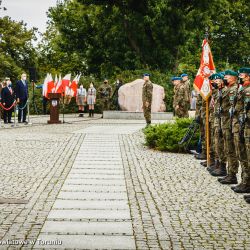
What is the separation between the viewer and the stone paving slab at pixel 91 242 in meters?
5.82

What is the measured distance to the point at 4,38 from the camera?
6056 cm

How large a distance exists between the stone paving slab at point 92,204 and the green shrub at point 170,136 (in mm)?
6714

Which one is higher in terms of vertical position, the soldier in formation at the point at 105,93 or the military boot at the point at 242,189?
the soldier in formation at the point at 105,93

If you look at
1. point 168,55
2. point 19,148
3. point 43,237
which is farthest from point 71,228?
point 168,55

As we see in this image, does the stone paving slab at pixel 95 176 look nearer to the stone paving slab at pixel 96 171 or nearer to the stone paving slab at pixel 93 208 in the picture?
the stone paving slab at pixel 93 208

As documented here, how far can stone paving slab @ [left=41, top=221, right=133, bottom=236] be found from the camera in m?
6.44

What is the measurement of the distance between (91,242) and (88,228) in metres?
0.63

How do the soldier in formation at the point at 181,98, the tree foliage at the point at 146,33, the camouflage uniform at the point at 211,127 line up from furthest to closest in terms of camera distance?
the tree foliage at the point at 146,33
the soldier in formation at the point at 181,98
the camouflage uniform at the point at 211,127

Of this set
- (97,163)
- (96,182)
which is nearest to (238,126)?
(96,182)

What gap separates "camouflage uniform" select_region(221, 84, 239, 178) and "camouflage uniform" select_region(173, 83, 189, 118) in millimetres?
8338

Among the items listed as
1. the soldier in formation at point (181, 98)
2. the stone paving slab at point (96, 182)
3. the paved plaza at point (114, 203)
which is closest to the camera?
the paved plaza at point (114, 203)

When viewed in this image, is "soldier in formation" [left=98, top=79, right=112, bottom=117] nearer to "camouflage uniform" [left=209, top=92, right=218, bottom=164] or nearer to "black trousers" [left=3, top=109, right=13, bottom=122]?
"black trousers" [left=3, top=109, right=13, bottom=122]

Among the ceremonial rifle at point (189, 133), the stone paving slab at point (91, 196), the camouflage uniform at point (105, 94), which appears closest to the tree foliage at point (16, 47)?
the camouflage uniform at point (105, 94)

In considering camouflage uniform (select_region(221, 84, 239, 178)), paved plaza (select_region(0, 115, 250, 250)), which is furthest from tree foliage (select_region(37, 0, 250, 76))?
camouflage uniform (select_region(221, 84, 239, 178))
